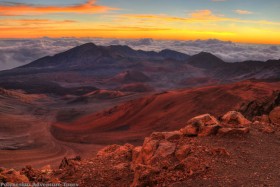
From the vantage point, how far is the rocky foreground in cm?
1091

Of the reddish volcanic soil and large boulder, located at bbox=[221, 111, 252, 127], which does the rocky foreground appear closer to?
large boulder, located at bbox=[221, 111, 252, 127]

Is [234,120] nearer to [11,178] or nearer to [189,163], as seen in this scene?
[189,163]

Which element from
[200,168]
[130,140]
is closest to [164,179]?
[200,168]

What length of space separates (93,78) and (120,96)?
247ft

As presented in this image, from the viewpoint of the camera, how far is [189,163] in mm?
11758

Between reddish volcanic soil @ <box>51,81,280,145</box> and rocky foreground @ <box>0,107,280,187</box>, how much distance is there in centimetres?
2987


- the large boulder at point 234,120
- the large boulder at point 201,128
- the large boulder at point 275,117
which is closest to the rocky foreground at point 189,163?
the large boulder at point 201,128

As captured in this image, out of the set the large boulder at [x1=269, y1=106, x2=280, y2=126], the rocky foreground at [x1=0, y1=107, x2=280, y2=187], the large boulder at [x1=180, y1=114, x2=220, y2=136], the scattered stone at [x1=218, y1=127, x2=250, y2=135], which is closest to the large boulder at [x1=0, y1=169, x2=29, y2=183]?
the rocky foreground at [x1=0, y1=107, x2=280, y2=187]

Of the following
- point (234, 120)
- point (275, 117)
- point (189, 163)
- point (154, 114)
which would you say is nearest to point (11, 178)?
point (189, 163)

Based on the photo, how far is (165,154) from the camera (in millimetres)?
13477

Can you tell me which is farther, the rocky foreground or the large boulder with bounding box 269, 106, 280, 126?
the large boulder with bounding box 269, 106, 280, 126

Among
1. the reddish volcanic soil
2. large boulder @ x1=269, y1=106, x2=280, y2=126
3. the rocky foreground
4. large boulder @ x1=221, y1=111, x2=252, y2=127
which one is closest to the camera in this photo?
the rocky foreground

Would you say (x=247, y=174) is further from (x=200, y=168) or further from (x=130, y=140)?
(x=130, y=140)

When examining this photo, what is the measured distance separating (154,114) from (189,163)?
48.2 meters
